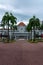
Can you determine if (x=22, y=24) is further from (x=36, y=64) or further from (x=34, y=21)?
(x=36, y=64)

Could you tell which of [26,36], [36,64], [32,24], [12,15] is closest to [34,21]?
[32,24]

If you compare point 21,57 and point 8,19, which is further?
point 8,19

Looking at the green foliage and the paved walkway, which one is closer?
the paved walkway

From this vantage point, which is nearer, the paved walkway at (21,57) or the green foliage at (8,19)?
the paved walkway at (21,57)

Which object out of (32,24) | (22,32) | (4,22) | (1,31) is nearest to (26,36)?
(22,32)

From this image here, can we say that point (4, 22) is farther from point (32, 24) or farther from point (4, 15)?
point (32, 24)

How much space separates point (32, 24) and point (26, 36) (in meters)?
37.0

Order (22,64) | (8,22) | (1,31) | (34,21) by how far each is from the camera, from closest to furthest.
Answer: (22,64), (8,22), (34,21), (1,31)

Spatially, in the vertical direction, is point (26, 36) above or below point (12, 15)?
below

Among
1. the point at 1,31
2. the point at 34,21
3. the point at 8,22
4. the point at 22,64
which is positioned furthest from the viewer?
the point at 1,31

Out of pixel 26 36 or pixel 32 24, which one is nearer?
pixel 32 24

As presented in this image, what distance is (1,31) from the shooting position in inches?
3883

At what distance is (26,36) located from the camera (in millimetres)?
99375

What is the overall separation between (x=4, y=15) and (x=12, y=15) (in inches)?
84.7
